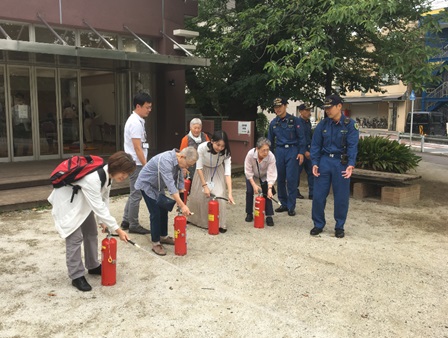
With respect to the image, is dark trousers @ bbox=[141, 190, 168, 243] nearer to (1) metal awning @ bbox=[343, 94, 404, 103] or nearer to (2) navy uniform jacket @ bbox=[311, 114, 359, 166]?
(2) navy uniform jacket @ bbox=[311, 114, 359, 166]

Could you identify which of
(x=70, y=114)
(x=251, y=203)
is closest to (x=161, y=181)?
(x=251, y=203)

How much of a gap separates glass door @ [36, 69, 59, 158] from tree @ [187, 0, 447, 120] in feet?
14.3

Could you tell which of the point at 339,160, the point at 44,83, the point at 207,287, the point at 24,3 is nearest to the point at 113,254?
the point at 207,287

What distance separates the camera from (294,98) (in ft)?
36.0

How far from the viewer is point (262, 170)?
6.12 meters

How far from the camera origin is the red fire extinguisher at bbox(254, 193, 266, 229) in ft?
19.7

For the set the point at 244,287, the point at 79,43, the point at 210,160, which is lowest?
the point at 244,287

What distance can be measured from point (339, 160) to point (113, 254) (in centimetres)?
317

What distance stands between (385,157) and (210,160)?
4088 mm

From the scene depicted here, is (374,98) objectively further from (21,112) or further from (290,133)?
(290,133)

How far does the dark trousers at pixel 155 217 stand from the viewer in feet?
15.6

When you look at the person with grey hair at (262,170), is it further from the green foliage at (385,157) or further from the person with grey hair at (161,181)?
the green foliage at (385,157)

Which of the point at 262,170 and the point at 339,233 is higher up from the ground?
the point at 262,170

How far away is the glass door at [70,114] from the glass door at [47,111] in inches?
7.4
